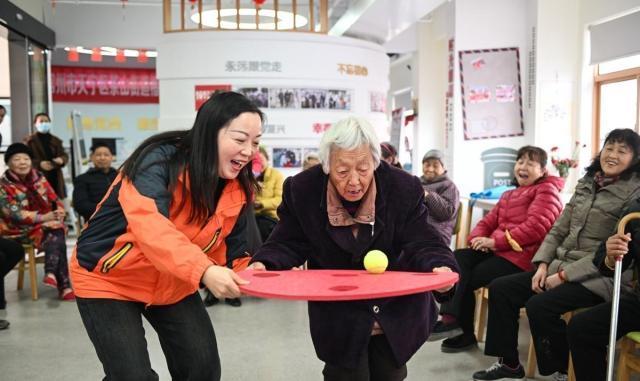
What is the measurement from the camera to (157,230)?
1.73 m

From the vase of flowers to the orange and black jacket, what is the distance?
4.89m

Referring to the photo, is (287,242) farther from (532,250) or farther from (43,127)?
(43,127)

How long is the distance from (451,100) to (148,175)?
19.4 ft

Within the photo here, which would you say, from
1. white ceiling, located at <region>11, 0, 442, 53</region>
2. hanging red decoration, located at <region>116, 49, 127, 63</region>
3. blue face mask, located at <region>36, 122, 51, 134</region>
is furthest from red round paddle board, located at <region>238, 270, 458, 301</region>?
hanging red decoration, located at <region>116, 49, 127, 63</region>

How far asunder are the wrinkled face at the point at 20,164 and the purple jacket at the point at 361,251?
3.73 meters

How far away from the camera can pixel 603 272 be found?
9.12ft

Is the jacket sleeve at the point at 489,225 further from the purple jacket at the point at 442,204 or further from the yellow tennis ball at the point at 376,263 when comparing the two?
the yellow tennis ball at the point at 376,263

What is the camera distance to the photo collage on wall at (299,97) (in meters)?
7.36

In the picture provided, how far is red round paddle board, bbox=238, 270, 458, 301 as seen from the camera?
1575 mm

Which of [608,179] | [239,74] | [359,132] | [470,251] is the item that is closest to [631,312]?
[608,179]

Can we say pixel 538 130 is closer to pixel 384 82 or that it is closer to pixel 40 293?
pixel 384 82

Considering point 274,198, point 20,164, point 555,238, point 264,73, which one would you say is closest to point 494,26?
point 264,73

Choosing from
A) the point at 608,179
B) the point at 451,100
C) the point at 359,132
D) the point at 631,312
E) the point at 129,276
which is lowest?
the point at 631,312

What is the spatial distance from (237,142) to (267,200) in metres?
3.58
